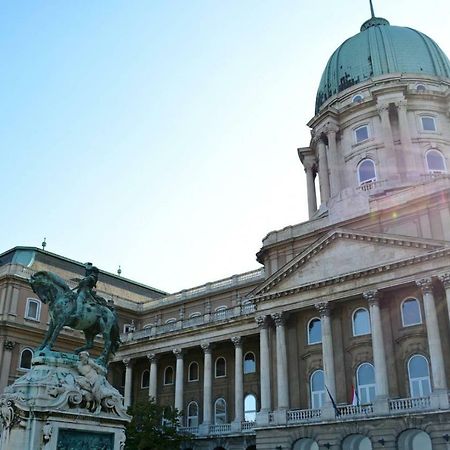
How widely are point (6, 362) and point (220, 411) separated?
18.1m

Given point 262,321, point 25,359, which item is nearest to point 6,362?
point 25,359

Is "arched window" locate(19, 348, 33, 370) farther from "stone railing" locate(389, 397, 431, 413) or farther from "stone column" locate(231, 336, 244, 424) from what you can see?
"stone railing" locate(389, 397, 431, 413)

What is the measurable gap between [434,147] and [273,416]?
A: 2753 cm

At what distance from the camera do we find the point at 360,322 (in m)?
39.1

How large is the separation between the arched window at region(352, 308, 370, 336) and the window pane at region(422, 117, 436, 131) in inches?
857

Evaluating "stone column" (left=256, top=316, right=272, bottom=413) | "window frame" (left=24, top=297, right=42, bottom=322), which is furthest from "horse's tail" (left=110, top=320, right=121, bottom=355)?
"window frame" (left=24, top=297, right=42, bottom=322)

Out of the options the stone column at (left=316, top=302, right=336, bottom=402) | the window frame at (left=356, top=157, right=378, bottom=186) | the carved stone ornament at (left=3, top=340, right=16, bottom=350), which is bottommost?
the stone column at (left=316, top=302, right=336, bottom=402)

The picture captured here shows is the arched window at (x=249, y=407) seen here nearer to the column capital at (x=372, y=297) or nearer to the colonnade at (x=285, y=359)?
the colonnade at (x=285, y=359)

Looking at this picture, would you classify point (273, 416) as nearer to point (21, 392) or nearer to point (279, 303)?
point (279, 303)

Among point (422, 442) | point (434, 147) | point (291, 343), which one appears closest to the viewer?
point (422, 442)

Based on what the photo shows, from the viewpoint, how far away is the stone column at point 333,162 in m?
53.0

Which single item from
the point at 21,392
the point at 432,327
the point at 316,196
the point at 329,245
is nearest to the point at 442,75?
the point at 316,196

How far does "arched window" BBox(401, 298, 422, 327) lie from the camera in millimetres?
36750

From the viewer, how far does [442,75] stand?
56125mm
